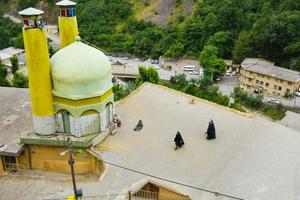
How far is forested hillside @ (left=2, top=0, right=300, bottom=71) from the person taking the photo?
49875 millimetres

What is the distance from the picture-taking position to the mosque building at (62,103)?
670 inches

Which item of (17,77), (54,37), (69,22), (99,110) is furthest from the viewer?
(54,37)

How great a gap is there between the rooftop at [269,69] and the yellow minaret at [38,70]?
1277 inches

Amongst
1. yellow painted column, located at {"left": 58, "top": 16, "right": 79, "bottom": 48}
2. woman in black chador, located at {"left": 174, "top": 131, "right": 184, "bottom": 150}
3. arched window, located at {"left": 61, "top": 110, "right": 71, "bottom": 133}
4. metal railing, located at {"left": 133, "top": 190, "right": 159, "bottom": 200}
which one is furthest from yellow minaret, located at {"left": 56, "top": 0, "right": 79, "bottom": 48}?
metal railing, located at {"left": 133, "top": 190, "right": 159, "bottom": 200}

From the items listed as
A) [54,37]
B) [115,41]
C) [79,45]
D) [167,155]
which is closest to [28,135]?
[79,45]

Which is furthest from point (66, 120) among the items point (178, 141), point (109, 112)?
point (178, 141)

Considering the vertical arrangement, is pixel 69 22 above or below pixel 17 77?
above

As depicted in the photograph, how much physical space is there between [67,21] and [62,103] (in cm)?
443

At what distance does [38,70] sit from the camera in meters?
17.0

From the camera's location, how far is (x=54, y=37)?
7275cm

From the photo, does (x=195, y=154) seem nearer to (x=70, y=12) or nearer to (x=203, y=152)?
(x=203, y=152)

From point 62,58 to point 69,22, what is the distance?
2.82 metres

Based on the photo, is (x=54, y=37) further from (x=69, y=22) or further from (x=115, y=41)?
(x=69, y=22)

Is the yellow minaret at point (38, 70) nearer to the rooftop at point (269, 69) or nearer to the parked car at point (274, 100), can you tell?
the parked car at point (274, 100)
